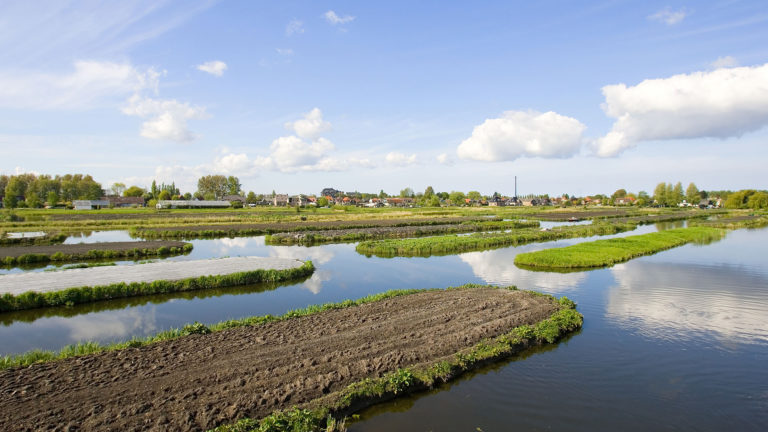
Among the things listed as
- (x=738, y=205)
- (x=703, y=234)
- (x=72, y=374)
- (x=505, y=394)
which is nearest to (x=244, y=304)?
(x=72, y=374)

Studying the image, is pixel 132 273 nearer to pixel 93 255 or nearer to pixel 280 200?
pixel 93 255

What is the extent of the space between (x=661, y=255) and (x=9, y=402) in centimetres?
4296

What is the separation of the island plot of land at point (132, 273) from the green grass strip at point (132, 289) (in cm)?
Result: 104

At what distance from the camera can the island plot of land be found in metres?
21.3

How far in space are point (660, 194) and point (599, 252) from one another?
17143 cm

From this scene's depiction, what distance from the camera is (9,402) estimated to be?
31.4 ft

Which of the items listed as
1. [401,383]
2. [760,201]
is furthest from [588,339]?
[760,201]

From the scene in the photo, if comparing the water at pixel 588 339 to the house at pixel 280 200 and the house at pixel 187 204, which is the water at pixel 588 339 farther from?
the house at pixel 280 200

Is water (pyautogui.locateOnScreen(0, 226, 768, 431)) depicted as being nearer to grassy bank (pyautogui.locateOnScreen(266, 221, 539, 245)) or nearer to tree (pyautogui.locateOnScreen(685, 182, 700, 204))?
grassy bank (pyautogui.locateOnScreen(266, 221, 539, 245))

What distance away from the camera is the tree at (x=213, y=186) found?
618 ft

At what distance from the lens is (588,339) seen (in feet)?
50.5

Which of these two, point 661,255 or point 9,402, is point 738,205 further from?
point 9,402

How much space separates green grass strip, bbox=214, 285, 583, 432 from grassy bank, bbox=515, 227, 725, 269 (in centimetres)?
1537

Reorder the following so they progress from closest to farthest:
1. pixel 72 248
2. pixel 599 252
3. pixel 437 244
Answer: pixel 599 252
pixel 72 248
pixel 437 244
